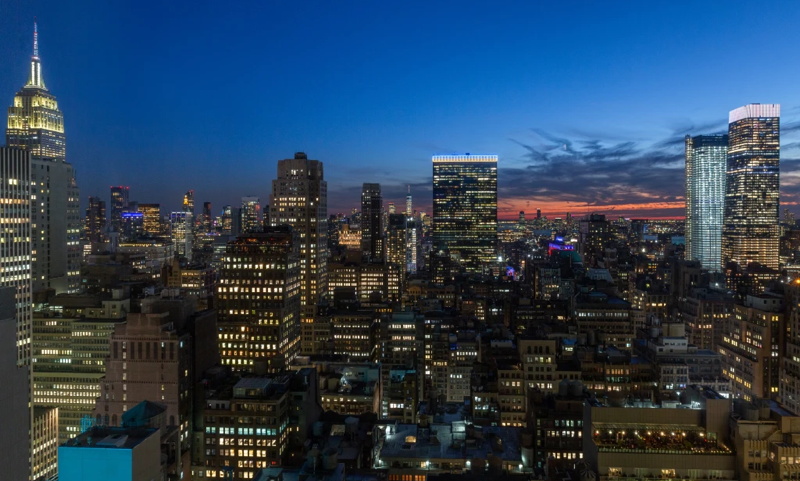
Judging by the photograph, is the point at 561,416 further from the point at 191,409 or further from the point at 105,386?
the point at 105,386

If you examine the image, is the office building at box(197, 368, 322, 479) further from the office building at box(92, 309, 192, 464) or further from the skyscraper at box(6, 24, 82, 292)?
the skyscraper at box(6, 24, 82, 292)

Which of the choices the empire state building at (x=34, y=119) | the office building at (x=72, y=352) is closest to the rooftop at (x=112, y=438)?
the office building at (x=72, y=352)

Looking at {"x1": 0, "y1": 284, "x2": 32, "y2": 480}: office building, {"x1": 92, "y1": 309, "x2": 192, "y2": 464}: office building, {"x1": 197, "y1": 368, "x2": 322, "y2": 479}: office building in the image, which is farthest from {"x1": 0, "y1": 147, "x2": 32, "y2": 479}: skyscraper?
{"x1": 0, "y1": 284, "x2": 32, "y2": 480}: office building

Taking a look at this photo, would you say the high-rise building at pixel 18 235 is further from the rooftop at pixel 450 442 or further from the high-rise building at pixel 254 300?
the rooftop at pixel 450 442

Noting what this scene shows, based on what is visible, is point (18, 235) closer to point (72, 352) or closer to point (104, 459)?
point (72, 352)

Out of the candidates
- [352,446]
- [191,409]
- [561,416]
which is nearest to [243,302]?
[191,409]

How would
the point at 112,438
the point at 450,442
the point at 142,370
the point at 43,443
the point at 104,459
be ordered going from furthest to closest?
the point at 43,443 → the point at 142,370 → the point at 450,442 → the point at 112,438 → the point at 104,459

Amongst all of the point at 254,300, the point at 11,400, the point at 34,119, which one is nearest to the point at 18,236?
the point at 254,300
